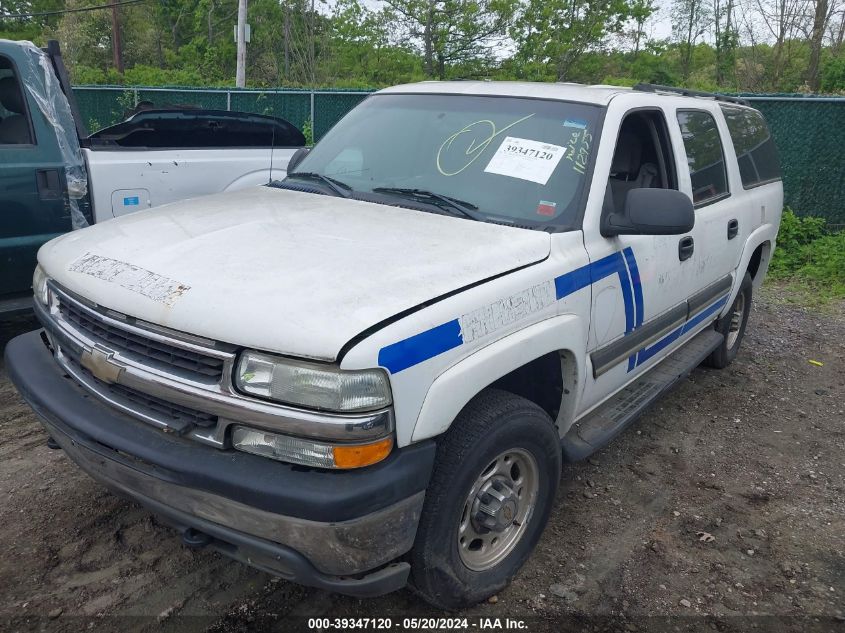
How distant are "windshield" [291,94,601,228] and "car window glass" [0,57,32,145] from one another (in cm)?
213

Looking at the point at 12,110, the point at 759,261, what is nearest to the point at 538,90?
the point at 759,261

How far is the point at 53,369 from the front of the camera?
2742mm

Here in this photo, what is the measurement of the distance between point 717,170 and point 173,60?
150 feet

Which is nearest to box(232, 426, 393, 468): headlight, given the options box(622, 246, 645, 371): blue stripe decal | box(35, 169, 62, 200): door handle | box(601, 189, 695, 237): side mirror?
box(601, 189, 695, 237): side mirror

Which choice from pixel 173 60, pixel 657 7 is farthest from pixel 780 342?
pixel 173 60

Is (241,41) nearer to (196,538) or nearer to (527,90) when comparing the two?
(527,90)

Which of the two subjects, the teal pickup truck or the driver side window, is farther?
the teal pickup truck

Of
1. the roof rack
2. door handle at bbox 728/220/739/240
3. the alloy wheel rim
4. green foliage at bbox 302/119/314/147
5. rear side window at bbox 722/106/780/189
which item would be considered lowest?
the alloy wheel rim

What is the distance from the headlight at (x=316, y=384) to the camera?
200cm

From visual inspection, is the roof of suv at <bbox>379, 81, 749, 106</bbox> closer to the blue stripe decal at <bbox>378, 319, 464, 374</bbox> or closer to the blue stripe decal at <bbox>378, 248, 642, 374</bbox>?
the blue stripe decal at <bbox>378, 248, 642, 374</bbox>

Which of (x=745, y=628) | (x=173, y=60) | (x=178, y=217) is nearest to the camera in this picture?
(x=745, y=628)

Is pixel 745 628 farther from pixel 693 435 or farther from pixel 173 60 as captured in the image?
pixel 173 60

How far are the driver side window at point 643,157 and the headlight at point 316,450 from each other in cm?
212

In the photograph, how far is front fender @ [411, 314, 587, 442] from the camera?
216 cm
